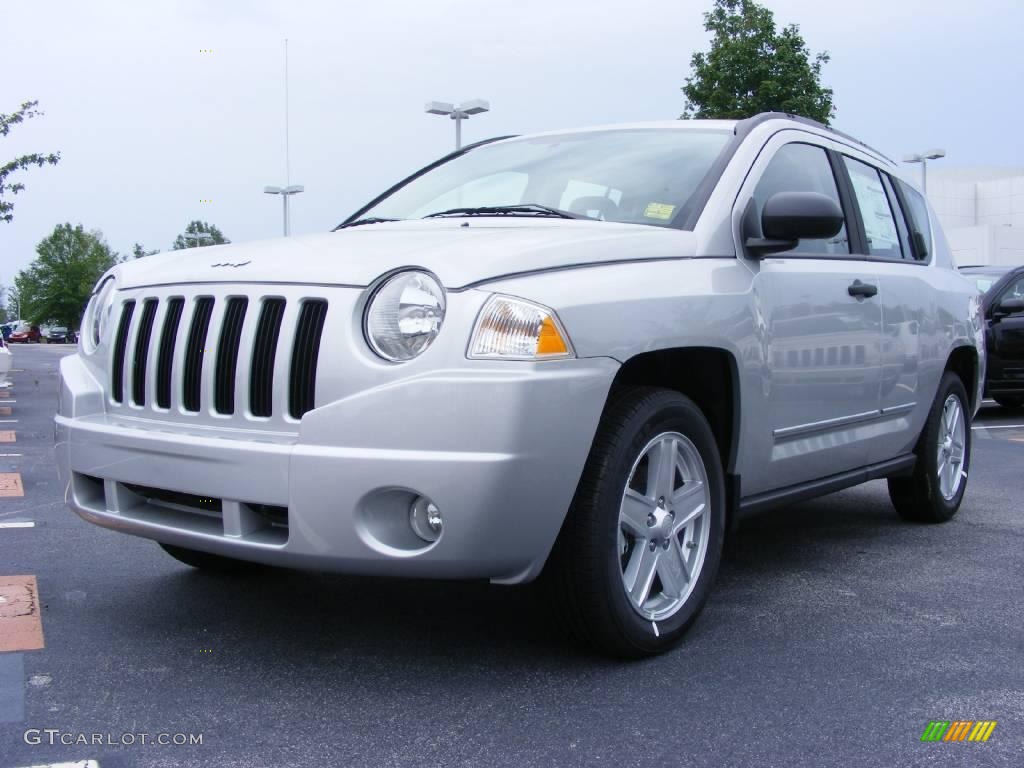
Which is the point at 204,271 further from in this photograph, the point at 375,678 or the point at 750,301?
the point at 750,301

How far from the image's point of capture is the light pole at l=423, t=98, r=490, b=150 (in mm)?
23578

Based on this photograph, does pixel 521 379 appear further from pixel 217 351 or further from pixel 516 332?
pixel 217 351

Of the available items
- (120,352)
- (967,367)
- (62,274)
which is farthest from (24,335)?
(120,352)

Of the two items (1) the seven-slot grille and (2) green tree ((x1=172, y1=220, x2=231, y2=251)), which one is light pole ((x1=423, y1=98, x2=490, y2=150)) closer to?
(1) the seven-slot grille

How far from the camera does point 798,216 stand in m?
3.50

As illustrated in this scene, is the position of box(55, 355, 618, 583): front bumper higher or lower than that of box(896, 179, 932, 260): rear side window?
lower

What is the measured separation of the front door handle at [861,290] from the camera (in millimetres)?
4129

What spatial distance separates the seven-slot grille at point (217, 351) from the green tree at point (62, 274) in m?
92.2

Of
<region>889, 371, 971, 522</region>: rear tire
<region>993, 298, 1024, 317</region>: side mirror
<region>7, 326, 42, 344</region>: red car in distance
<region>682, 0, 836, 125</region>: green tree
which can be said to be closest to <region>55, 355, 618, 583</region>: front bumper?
<region>889, 371, 971, 522</region>: rear tire

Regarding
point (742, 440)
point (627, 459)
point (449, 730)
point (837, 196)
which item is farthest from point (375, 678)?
point (837, 196)

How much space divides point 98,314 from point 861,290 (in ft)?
8.79

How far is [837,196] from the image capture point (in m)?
4.44

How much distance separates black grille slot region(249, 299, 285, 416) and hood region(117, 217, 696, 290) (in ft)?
0.31

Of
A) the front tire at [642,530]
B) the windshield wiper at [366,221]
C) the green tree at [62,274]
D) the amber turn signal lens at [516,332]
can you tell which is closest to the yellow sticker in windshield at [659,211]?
the front tire at [642,530]
